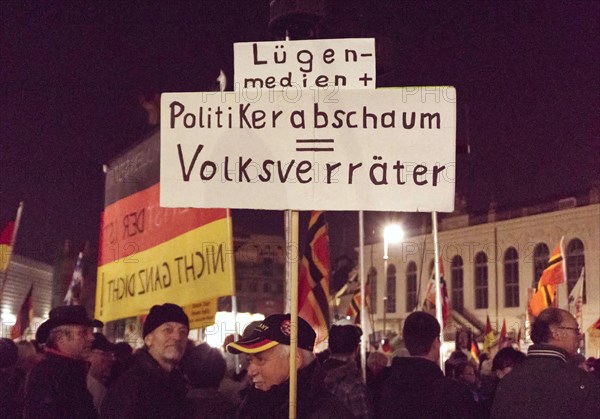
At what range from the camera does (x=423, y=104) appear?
144 inches

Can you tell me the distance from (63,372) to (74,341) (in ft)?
0.85

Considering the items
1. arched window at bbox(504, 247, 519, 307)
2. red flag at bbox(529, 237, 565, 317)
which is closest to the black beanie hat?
red flag at bbox(529, 237, 565, 317)

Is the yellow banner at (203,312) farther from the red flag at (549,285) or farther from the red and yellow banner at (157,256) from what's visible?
the red flag at (549,285)

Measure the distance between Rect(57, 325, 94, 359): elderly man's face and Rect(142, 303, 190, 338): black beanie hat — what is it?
580 millimetres

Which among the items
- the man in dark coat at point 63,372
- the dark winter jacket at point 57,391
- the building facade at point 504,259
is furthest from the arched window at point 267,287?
the dark winter jacket at point 57,391

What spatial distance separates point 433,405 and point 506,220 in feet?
127

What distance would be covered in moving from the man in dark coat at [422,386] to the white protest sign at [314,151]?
86 centimetres

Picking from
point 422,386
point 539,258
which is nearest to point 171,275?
point 422,386

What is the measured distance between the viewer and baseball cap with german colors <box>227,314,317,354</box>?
3406 mm

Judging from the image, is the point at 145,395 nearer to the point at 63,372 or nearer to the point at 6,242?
the point at 63,372

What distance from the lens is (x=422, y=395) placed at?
3.85 meters

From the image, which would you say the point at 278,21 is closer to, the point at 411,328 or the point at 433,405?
the point at 411,328

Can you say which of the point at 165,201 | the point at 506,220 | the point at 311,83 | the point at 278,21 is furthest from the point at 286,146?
the point at 506,220

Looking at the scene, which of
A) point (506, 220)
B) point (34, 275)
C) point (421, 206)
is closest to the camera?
point (421, 206)
